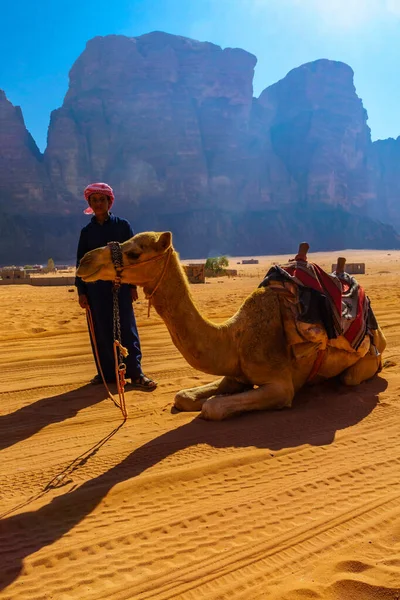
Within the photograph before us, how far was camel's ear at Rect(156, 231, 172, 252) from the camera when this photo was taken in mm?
3383

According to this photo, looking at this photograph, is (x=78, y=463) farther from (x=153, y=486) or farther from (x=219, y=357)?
(x=219, y=357)

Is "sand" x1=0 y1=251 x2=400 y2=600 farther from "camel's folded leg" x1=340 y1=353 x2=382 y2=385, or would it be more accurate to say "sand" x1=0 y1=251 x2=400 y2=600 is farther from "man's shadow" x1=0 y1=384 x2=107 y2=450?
"camel's folded leg" x1=340 y1=353 x2=382 y2=385

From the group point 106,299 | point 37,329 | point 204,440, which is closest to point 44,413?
point 106,299

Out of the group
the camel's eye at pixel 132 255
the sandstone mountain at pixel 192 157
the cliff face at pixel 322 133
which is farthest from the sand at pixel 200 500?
the cliff face at pixel 322 133

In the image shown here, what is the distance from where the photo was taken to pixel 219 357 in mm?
3785

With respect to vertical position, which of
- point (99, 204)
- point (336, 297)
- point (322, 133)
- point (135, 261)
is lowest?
point (336, 297)

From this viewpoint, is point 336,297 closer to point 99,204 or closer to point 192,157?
point 99,204

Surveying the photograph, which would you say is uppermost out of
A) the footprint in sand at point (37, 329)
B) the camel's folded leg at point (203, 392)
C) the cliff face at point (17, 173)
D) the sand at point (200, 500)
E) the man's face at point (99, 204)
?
the cliff face at point (17, 173)

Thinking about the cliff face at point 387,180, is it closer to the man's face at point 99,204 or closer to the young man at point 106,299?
the young man at point 106,299

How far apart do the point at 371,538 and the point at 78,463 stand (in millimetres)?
1894

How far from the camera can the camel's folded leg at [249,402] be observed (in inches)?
149

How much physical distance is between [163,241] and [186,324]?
0.65 m

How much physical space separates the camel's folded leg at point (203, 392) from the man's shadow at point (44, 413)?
3.27 feet

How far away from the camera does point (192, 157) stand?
92.7 meters
